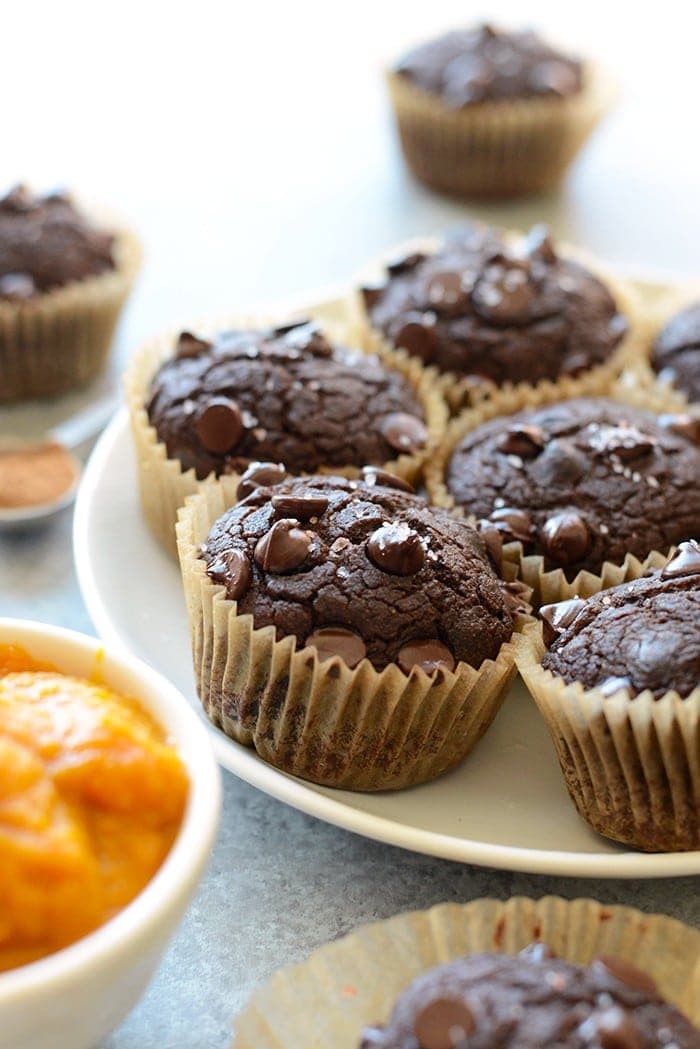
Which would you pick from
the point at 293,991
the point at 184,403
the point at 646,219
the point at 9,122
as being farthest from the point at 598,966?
the point at 9,122

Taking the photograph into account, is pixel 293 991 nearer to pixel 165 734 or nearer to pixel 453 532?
pixel 165 734

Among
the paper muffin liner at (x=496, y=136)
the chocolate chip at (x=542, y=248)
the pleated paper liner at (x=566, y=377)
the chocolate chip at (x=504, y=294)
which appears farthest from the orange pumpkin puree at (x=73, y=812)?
the paper muffin liner at (x=496, y=136)

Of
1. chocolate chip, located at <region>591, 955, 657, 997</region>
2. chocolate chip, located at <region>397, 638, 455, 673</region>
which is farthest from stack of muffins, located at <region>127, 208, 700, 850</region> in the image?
chocolate chip, located at <region>591, 955, 657, 997</region>

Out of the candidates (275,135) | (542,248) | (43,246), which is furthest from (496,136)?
(43,246)

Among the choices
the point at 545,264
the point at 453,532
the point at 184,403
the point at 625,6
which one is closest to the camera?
the point at 453,532

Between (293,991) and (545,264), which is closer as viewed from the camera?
(293,991)

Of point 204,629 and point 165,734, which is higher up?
point 165,734

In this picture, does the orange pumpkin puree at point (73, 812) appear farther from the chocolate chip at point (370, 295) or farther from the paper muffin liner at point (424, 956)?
the chocolate chip at point (370, 295)
